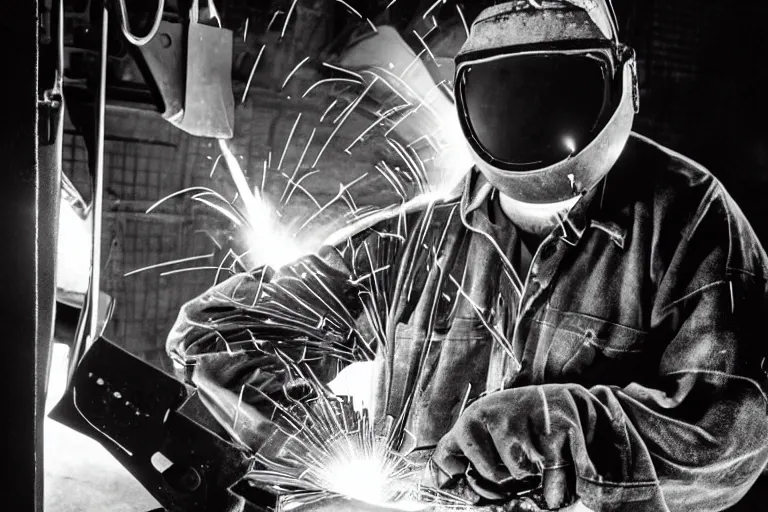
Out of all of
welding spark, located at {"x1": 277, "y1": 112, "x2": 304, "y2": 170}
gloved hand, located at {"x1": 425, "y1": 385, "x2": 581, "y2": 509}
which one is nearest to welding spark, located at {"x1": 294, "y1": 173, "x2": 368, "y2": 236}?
welding spark, located at {"x1": 277, "y1": 112, "x2": 304, "y2": 170}

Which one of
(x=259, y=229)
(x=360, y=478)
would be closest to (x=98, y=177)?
(x=259, y=229)

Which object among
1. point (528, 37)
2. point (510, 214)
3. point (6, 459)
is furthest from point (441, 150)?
point (6, 459)

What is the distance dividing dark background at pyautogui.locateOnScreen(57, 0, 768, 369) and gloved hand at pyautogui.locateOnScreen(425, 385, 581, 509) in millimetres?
587

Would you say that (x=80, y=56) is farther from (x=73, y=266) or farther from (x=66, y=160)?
(x=73, y=266)

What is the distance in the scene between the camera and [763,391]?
1.34 meters

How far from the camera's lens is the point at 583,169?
1.42 m

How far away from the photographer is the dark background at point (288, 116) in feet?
5.31

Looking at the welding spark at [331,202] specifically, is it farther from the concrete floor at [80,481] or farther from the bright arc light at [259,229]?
the concrete floor at [80,481]

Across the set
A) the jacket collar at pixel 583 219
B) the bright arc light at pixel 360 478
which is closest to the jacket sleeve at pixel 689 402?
the jacket collar at pixel 583 219

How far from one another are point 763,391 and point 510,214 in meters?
0.63

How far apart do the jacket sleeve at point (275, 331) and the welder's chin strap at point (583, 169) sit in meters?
0.44

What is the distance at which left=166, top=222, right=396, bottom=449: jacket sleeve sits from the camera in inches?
67.7

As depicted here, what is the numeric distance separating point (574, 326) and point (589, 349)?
0.06 metres

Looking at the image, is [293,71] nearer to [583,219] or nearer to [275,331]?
[275,331]
